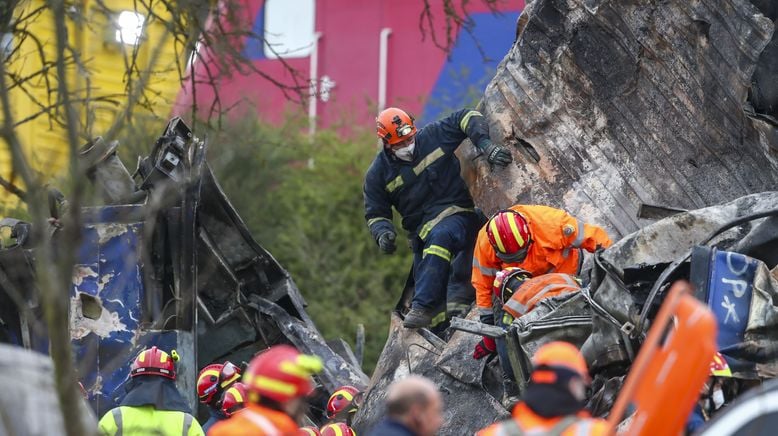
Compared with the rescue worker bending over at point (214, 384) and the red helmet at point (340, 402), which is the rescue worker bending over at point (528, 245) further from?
the rescue worker bending over at point (214, 384)

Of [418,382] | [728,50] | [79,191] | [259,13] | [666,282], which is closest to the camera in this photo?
[79,191]

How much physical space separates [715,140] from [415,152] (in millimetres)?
2108

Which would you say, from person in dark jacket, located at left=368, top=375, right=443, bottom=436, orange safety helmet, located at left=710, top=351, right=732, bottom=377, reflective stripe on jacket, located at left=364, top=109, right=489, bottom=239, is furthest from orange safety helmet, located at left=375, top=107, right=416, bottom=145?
person in dark jacket, located at left=368, top=375, right=443, bottom=436

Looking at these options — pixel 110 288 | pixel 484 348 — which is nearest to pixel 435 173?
pixel 484 348

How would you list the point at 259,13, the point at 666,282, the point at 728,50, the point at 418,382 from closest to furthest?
the point at 418,382
the point at 666,282
the point at 728,50
the point at 259,13

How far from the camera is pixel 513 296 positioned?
8312 mm

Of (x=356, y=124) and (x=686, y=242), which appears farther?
(x=356, y=124)

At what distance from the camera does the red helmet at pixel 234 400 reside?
870 centimetres

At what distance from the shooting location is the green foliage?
62.6 ft

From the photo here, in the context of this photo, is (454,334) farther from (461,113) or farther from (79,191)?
(79,191)

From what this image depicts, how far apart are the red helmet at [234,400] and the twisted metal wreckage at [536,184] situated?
0.90m

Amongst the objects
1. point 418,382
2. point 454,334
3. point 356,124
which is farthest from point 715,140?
point 356,124

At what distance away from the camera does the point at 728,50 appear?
29.7 ft

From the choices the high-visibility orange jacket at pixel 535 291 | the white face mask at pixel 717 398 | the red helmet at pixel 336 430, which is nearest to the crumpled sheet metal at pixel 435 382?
the red helmet at pixel 336 430
